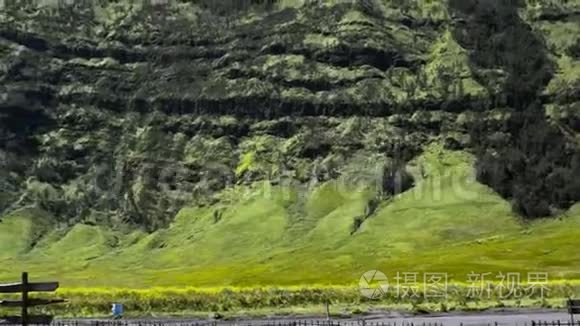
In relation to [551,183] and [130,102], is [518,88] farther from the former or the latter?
[130,102]

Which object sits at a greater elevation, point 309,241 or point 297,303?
point 309,241

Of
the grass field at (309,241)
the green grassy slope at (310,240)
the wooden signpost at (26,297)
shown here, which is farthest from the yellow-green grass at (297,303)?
the wooden signpost at (26,297)

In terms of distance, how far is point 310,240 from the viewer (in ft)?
427

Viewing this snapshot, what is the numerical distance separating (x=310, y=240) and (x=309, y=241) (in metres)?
0.20

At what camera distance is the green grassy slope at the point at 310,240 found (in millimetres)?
118562

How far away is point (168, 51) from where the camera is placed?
6452 inches

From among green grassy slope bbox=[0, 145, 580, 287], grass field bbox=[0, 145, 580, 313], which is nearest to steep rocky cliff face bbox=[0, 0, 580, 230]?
green grassy slope bbox=[0, 145, 580, 287]

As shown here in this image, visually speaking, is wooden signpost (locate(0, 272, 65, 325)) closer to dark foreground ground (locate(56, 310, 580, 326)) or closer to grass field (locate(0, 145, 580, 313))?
dark foreground ground (locate(56, 310, 580, 326))

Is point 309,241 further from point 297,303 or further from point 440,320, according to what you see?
point 440,320

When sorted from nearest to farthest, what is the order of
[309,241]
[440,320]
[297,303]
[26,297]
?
[26,297]
[440,320]
[297,303]
[309,241]

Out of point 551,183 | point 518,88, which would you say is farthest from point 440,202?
point 518,88

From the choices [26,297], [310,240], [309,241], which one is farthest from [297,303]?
[310,240]

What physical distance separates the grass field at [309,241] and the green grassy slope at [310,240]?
126 millimetres

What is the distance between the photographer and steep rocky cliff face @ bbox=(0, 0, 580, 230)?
14600 cm
